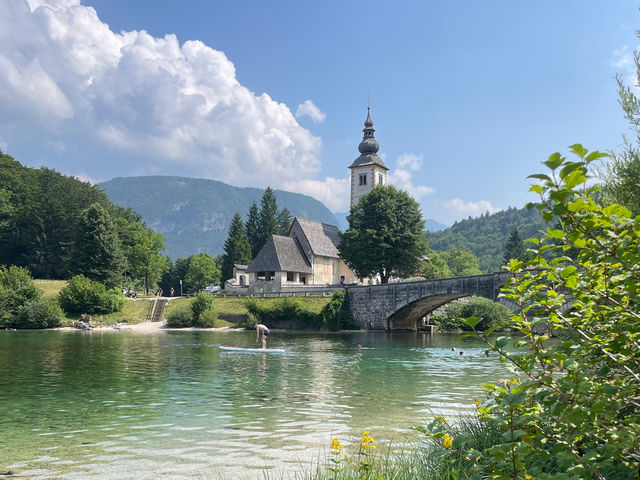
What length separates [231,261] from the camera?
324 ft

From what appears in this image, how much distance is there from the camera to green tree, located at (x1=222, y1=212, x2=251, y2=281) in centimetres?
9838

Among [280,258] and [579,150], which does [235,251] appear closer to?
[280,258]

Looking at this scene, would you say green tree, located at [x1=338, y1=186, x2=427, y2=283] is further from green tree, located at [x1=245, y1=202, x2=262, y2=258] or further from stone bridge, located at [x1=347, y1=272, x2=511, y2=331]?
green tree, located at [x1=245, y1=202, x2=262, y2=258]

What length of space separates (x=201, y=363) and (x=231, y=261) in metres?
73.9

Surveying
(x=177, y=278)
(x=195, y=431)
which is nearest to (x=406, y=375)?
(x=195, y=431)

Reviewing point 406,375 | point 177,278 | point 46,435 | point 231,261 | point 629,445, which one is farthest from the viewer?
point 177,278

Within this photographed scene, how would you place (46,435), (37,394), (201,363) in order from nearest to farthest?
(46,435) → (37,394) → (201,363)

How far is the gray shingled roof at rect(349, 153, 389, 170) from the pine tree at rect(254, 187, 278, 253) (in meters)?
27.1

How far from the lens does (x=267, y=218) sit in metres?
106

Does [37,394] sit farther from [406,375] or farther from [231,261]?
[231,261]

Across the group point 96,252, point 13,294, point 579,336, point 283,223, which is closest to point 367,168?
point 283,223

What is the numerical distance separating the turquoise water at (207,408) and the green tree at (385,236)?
106ft

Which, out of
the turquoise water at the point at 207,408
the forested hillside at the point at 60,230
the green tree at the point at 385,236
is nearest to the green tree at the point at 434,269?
the green tree at the point at 385,236

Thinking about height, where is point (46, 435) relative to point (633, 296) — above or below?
below
